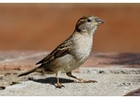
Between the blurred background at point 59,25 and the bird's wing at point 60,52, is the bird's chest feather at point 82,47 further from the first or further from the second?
the blurred background at point 59,25

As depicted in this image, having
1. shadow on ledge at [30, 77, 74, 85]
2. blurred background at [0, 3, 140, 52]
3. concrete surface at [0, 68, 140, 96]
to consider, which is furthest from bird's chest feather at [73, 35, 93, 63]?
blurred background at [0, 3, 140, 52]

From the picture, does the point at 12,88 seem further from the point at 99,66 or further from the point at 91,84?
the point at 99,66

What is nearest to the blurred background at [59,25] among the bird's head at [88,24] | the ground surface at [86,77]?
the ground surface at [86,77]

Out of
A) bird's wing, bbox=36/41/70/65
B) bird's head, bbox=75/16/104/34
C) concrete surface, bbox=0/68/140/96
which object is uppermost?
bird's head, bbox=75/16/104/34

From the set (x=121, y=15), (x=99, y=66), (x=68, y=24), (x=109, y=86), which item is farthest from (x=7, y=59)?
(x=121, y=15)

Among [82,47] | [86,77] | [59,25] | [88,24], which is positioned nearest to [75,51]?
[82,47]

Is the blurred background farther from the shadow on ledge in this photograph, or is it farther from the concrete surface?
the shadow on ledge

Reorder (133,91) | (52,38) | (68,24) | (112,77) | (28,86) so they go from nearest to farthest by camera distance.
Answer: (133,91) < (28,86) < (112,77) < (52,38) < (68,24)

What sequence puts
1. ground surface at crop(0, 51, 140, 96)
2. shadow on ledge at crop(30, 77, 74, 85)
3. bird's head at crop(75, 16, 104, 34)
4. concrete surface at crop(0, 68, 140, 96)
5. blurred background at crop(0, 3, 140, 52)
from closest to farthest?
concrete surface at crop(0, 68, 140, 96), ground surface at crop(0, 51, 140, 96), bird's head at crop(75, 16, 104, 34), shadow on ledge at crop(30, 77, 74, 85), blurred background at crop(0, 3, 140, 52)
